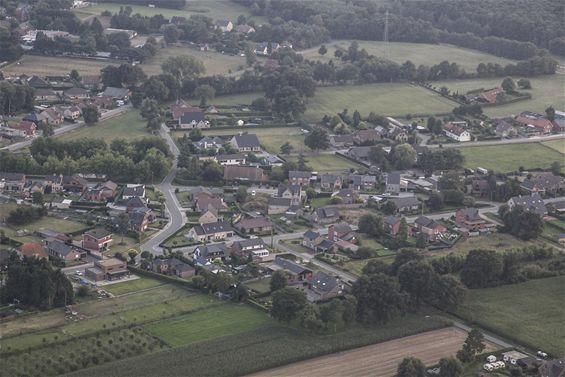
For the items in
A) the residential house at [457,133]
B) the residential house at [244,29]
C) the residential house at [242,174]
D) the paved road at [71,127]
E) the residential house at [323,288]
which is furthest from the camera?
the residential house at [244,29]

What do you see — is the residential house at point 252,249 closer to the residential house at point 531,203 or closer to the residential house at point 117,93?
the residential house at point 531,203

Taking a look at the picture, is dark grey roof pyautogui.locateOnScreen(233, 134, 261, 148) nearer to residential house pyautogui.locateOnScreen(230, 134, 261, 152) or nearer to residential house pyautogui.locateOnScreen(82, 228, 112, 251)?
residential house pyautogui.locateOnScreen(230, 134, 261, 152)

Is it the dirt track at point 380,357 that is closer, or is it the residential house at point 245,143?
the dirt track at point 380,357

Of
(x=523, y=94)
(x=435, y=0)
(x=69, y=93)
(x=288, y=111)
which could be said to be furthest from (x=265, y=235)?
(x=435, y=0)

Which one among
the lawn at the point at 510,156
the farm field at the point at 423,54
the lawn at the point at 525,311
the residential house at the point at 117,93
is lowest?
the lawn at the point at 510,156

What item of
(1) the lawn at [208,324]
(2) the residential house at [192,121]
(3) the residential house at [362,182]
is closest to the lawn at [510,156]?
(3) the residential house at [362,182]

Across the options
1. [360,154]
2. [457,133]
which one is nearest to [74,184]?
[360,154]

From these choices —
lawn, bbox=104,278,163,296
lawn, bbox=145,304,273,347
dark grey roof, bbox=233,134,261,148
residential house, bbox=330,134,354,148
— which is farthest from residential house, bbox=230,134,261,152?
lawn, bbox=145,304,273,347
